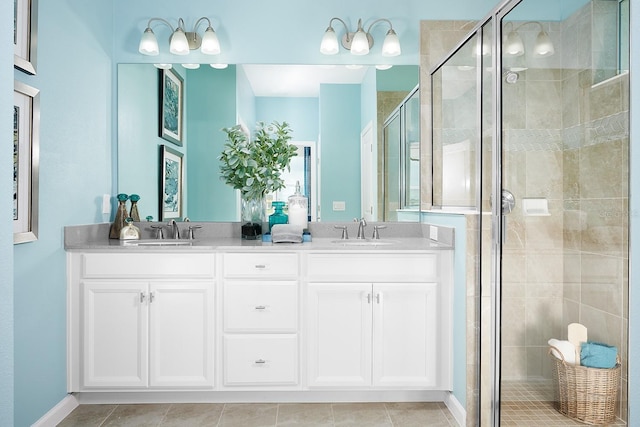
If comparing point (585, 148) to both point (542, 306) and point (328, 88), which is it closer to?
point (542, 306)

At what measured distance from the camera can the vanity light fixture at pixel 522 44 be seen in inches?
61.2

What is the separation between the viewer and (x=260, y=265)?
2318 mm

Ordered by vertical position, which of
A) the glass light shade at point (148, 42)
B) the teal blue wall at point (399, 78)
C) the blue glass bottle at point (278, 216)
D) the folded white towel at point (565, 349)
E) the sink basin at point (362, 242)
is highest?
the glass light shade at point (148, 42)

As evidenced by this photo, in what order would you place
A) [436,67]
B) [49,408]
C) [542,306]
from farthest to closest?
[436,67] → [49,408] → [542,306]

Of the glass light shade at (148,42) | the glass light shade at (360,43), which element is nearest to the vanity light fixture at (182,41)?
the glass light shade at (148,42)

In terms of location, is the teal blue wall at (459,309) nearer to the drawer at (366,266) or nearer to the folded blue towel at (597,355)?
the drawer at (366,266)

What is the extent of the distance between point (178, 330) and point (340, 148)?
1.42m

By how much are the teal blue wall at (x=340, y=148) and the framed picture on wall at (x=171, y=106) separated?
879mm

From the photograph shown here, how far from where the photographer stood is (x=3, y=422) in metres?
0.86

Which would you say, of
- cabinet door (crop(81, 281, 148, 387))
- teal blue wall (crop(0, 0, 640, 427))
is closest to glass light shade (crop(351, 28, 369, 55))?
teal blue wall (crop(0, 0, 640, 427))

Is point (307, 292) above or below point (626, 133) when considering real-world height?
below

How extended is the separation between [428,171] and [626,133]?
1.64m

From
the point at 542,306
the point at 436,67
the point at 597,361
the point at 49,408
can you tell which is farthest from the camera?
the point at 436,67

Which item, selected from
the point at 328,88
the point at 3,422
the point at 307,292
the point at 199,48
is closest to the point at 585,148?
the point at 307,292
